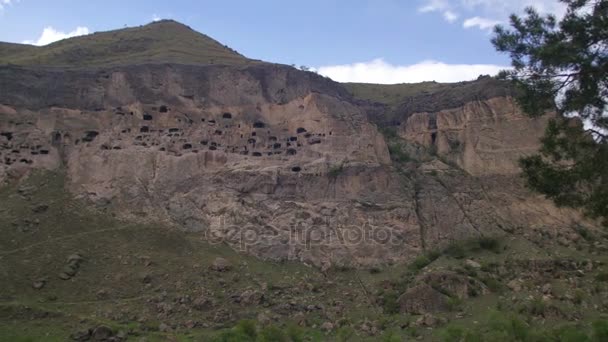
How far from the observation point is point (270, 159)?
46844 mm

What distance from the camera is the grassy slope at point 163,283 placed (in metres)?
31.3

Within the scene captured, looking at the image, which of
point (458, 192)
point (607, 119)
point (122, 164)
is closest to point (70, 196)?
point (122, 164)

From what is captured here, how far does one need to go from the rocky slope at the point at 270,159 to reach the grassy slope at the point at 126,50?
16.2 feet

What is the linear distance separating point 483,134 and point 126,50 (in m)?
35.4

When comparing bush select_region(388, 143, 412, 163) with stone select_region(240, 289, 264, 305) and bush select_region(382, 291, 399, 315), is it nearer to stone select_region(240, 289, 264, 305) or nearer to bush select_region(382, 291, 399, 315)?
bush select_region(382, 291, 399, 315)

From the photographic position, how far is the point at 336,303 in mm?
35312

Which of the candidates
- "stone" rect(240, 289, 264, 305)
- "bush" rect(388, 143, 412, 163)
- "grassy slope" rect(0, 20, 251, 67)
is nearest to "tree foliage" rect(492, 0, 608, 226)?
"stone" rect(240, 289, 264, 305)

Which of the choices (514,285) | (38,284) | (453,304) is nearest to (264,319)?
(453,304)

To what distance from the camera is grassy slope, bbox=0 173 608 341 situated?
3133cm

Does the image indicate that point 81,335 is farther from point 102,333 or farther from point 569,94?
point 569,94

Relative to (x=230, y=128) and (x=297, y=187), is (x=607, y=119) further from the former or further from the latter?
(x=230, y=128)

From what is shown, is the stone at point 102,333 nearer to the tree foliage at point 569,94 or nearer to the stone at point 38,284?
the stone at point 38,284

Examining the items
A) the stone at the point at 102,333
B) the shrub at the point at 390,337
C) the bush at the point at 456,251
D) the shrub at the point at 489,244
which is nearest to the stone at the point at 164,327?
the stone at the point at 102,333

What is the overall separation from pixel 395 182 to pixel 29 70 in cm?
3091
